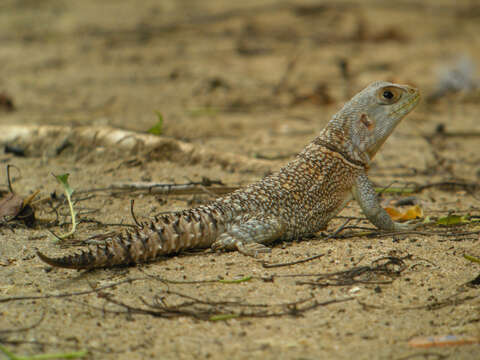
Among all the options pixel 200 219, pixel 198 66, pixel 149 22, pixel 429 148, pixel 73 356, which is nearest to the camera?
pixel 73 356

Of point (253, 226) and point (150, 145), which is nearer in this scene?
point (253, 226)

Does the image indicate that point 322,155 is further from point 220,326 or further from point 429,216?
point 220,326

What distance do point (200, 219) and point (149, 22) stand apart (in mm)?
11021

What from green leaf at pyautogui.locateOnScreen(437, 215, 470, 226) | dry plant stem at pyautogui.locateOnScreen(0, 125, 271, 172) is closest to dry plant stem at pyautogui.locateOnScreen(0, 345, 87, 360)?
green leaf at pyautogui.locateOnScreen(437, 215, 470, 226)

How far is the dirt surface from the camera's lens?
2961 mm

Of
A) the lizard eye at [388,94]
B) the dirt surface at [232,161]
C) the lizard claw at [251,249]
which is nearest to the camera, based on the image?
the dirt surface at [232,161]

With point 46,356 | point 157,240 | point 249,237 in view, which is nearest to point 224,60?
point 249,237

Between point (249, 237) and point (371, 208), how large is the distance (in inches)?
38.2

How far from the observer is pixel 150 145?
6.10 m

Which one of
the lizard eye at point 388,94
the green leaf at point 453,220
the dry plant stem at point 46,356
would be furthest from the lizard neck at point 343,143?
the dry plant stem at point 46,356

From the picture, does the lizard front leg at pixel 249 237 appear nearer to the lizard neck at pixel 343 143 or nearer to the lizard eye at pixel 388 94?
the lizard neck at pixel 343 143

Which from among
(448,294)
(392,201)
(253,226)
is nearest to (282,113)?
(392,201)

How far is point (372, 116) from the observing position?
4496 millimetres

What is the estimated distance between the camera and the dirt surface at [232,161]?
2.96 meters
